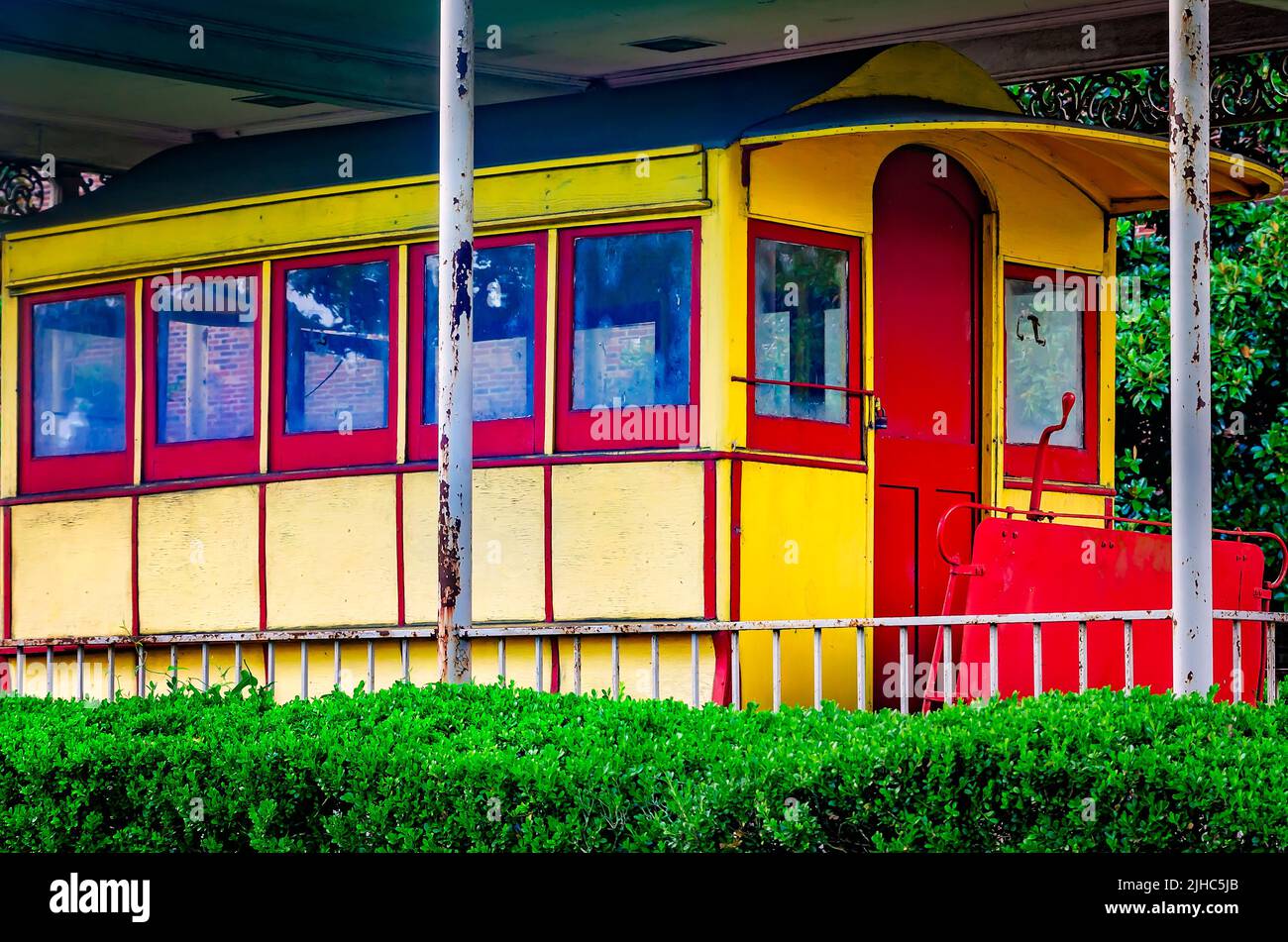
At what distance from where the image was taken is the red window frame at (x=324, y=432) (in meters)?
10.3

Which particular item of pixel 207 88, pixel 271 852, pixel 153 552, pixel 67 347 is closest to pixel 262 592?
pixel 153 552

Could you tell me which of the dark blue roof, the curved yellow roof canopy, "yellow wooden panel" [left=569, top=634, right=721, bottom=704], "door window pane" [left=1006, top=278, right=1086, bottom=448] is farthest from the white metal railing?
the dark blue roof

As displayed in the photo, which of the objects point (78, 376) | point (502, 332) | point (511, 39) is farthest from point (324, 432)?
point (511, 39)

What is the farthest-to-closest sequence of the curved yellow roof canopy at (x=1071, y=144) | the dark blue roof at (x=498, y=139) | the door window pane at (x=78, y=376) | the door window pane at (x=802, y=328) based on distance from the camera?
the door window pane at (x=78, y=376) < the dark blue roof at (x=498, y=139) < the door window pane at (x=802, y=328) < the curved yellow roof canopy at (x=1071, y=144)

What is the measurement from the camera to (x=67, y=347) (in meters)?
11.7

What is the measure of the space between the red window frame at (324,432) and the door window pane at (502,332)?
0.98 ft

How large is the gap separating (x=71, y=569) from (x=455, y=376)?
408 centimetres

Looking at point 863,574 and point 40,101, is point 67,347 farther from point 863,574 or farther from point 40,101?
point 863,574

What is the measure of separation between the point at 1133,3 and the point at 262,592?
6.09 metres

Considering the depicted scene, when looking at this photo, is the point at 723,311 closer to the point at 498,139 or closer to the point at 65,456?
the point at 498,139

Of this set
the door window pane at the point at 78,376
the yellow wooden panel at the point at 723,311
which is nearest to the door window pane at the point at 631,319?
the yellow wooden panel at the point at 723,311

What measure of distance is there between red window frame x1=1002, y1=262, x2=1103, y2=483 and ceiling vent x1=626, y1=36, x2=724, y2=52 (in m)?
2.75

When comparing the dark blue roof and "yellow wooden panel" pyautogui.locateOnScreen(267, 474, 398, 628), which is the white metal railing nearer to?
"yellow wooden panel" pyautogui.locateOnScreen(267, 474, 398, 628)

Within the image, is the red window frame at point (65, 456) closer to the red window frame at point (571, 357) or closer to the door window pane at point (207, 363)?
the door window pane at point (207, 363)
